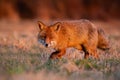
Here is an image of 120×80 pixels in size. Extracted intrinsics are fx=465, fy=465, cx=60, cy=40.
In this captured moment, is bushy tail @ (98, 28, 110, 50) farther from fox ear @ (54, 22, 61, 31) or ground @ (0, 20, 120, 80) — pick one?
fox ear @ (54, 22, 61, 31)

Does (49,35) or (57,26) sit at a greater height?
(57,26)

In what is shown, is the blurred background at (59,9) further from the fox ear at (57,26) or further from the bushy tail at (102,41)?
the fox ear at (57,26)

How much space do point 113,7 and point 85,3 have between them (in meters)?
2.40

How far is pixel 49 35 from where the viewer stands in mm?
11961

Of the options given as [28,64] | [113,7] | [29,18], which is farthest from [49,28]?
[113,7]

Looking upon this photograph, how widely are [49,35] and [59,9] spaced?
Result: 25679 mm

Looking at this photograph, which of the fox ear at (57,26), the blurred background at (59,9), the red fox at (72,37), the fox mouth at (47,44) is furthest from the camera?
the blurred background at (59,9)

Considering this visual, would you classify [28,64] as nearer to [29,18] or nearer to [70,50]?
[70,50]

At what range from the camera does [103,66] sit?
11.1 metres

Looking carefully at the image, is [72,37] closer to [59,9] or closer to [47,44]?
[47,44]

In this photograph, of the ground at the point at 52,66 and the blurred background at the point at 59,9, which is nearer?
the ground at the point at 52,66

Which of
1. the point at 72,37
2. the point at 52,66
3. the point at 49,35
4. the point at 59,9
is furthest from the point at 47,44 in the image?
the point at 59,9

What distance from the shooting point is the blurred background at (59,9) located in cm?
3567

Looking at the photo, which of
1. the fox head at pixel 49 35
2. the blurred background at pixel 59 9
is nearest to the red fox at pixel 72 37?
the fox head at pixel 49 35
